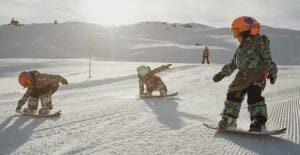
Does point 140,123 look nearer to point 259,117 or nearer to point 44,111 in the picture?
point 259,117

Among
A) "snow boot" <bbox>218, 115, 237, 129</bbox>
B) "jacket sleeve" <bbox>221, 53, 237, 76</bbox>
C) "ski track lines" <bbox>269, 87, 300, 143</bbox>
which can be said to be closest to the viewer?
"snow boot" <bbox>218, 115, 237, 129</bbox>

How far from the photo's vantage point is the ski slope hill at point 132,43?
40875 mm

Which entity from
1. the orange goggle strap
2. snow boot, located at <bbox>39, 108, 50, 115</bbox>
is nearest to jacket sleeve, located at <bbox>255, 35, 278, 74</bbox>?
the orange goggle strap

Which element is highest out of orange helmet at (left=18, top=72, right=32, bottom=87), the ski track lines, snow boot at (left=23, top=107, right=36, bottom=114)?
orange helmet at (left=18, top=72, right=32, bottom=87)

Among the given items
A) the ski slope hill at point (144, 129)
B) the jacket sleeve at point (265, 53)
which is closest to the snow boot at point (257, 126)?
the ski slope hill at point (144, 129)

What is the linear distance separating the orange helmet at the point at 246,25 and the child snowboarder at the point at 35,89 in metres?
3.48

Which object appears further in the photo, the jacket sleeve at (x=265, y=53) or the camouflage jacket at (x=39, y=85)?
the camouflage jacket at (x=39, y=85)

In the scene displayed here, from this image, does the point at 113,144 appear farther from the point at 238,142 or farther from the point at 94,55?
the point at 94,55

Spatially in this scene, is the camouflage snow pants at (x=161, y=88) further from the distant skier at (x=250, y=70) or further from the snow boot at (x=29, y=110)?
the distant skier at (x=250, y=70)

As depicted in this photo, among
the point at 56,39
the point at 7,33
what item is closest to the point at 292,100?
the point at 56,39

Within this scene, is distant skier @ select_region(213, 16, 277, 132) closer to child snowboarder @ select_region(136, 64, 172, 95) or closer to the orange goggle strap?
the orange goggle strap

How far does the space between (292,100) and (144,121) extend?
349 centimetres

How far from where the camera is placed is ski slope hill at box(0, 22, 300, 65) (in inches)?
1609

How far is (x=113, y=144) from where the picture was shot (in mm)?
4582
